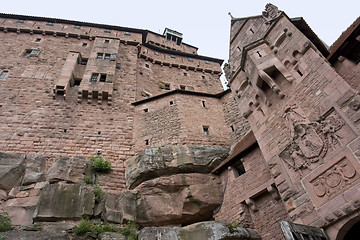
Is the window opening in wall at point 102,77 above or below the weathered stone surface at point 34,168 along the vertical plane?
above

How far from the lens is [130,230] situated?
8430mm

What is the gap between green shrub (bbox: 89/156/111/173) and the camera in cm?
1147

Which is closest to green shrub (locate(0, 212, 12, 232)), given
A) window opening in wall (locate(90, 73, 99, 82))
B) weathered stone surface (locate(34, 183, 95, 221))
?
weathered stone surface (locate(34, 183, 95, 221))

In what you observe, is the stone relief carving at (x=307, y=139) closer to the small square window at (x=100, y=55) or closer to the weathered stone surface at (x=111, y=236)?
the weathered stone surface at (x=111, y=236)

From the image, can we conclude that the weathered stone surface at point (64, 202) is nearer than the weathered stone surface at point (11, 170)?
Yes

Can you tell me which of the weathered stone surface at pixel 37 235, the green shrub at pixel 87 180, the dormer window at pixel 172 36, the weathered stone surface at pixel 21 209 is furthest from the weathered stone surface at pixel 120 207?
the dormer window at pixel 172 36

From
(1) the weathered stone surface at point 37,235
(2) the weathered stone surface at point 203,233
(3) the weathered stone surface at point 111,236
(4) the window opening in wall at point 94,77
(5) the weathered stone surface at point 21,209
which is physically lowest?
(2) the weathered stone surface at point 203,233

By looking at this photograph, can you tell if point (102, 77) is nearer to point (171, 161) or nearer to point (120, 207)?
point (171, 161)

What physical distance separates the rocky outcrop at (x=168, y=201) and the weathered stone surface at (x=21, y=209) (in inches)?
111

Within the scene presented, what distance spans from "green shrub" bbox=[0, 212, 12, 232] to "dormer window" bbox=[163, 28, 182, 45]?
2992 cm

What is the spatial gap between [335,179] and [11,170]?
1229 centimetres

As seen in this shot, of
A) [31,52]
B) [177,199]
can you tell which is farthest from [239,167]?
[31,52]

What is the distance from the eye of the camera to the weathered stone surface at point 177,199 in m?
9.76

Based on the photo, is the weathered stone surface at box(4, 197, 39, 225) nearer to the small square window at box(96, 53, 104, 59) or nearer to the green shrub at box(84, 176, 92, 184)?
the green shrub at box(84, 176, 92, 184)
